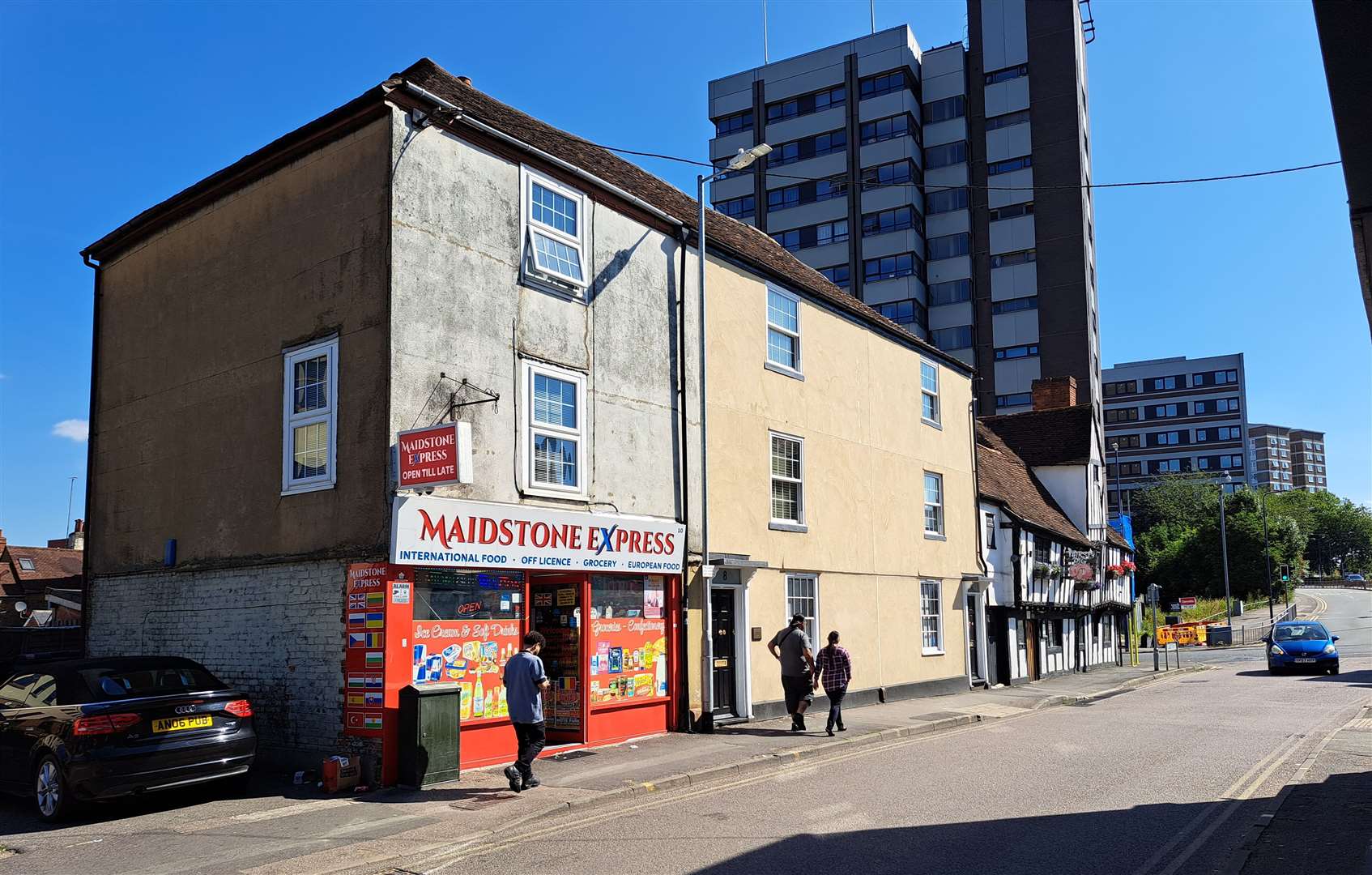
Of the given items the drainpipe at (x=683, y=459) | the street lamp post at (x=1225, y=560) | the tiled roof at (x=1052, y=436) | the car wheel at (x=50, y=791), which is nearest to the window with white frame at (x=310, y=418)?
the car wheel at (x=50, y=791)

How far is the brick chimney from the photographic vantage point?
43.2 metres

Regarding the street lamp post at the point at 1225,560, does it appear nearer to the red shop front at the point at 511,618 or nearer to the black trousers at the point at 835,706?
the black trousers at the point at 835,706

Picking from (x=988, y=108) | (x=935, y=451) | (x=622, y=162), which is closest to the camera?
(x=622, y=162)

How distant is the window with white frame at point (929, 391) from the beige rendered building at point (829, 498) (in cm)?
5

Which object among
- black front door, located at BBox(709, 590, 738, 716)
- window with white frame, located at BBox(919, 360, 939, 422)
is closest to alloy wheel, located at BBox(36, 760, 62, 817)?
black front door, located at BBox(709, 590, 738, 716)

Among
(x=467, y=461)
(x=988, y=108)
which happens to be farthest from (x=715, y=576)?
(x=988, y=108)

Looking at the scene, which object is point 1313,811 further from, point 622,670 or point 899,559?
point 899,559

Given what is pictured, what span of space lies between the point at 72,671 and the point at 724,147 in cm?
6614

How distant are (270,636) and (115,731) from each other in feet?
9.75

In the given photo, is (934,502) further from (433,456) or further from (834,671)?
(433,456)

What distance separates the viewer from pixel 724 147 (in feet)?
237

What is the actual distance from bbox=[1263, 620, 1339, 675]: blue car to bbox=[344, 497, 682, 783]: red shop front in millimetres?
23166

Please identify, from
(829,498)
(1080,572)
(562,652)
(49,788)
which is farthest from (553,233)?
(1080,572)

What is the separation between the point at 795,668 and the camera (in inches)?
655
